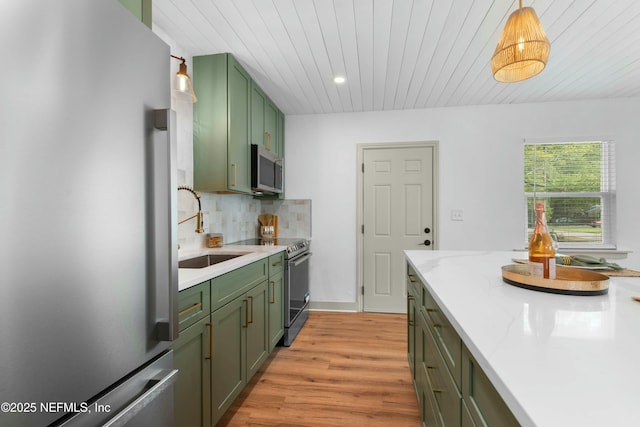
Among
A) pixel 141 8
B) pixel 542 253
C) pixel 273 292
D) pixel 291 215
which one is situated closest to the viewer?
pixel 141 8

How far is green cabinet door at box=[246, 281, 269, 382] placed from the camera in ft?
6.63

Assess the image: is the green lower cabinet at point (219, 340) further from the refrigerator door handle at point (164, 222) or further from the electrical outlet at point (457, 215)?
the electrical outlet at point (457, 215)

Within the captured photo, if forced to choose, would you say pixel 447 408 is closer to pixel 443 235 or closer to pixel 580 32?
pixel 580 32

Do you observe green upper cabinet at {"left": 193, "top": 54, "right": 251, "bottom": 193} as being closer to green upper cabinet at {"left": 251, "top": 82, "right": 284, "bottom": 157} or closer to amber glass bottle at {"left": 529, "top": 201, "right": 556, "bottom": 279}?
green upper cabinet at {"left": 251, "top": 82, "right": 284, "bottom": 157}

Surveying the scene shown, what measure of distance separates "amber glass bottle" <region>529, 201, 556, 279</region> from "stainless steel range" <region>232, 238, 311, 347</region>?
1988 millimetres

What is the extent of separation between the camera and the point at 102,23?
0.70 m

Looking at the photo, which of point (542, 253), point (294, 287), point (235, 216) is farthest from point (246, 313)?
point (542, 253)

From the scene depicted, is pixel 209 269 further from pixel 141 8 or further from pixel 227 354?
pixel 141 8

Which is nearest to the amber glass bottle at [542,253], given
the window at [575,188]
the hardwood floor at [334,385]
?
the hardwood floor at [334,385]

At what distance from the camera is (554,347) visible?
0.66m

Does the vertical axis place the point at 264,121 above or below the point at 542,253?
above

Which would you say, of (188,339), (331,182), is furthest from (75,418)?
(331,182)

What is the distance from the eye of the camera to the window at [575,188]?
3.40 metres

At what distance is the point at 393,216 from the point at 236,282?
2389 mm
